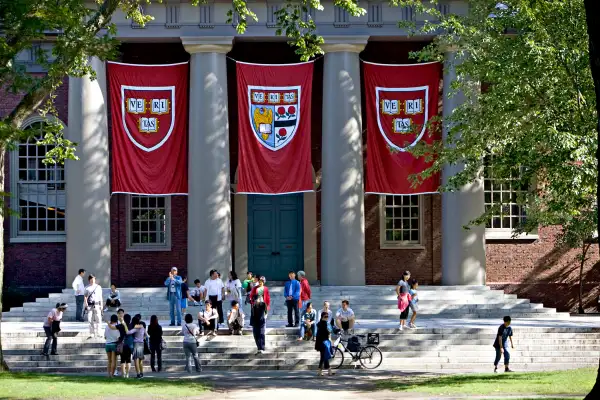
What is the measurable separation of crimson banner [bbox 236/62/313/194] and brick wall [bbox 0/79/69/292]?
6.67m

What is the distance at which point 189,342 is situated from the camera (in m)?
27.4

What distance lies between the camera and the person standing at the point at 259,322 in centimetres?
2900

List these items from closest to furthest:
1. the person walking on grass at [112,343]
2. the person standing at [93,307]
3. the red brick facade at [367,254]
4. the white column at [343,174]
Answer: the person walking on grass at [112,343]
the person standing at [93,307]
the white column at [343,174]
the red brick facade at [367,254]

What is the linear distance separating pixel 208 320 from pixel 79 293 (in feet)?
17.8

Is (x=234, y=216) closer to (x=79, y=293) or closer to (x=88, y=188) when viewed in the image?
(x=88, y=188)

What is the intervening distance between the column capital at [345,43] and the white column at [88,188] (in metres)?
7.11

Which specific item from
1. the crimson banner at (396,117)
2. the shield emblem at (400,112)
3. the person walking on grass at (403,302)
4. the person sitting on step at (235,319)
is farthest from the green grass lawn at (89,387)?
the shield emblem at (400,112)

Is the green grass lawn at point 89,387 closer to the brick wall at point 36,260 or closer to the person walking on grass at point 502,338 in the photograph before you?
the person walking on grass at point 502,338

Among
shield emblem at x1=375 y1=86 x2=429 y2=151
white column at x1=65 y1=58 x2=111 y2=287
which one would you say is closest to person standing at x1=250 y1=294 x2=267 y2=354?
white column at x1=65 y1=58 x2=111 y2=287

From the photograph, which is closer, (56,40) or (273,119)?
(56,40)

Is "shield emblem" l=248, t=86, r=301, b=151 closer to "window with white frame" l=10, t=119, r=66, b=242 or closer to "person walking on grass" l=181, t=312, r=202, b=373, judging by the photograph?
"window with white frame" l=10, t=119, r=66, b=242

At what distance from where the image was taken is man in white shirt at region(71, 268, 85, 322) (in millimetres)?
33656

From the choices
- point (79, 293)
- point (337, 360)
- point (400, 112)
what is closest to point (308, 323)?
point (337, 360)

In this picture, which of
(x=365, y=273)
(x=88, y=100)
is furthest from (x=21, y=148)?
(x=365, y=273)
